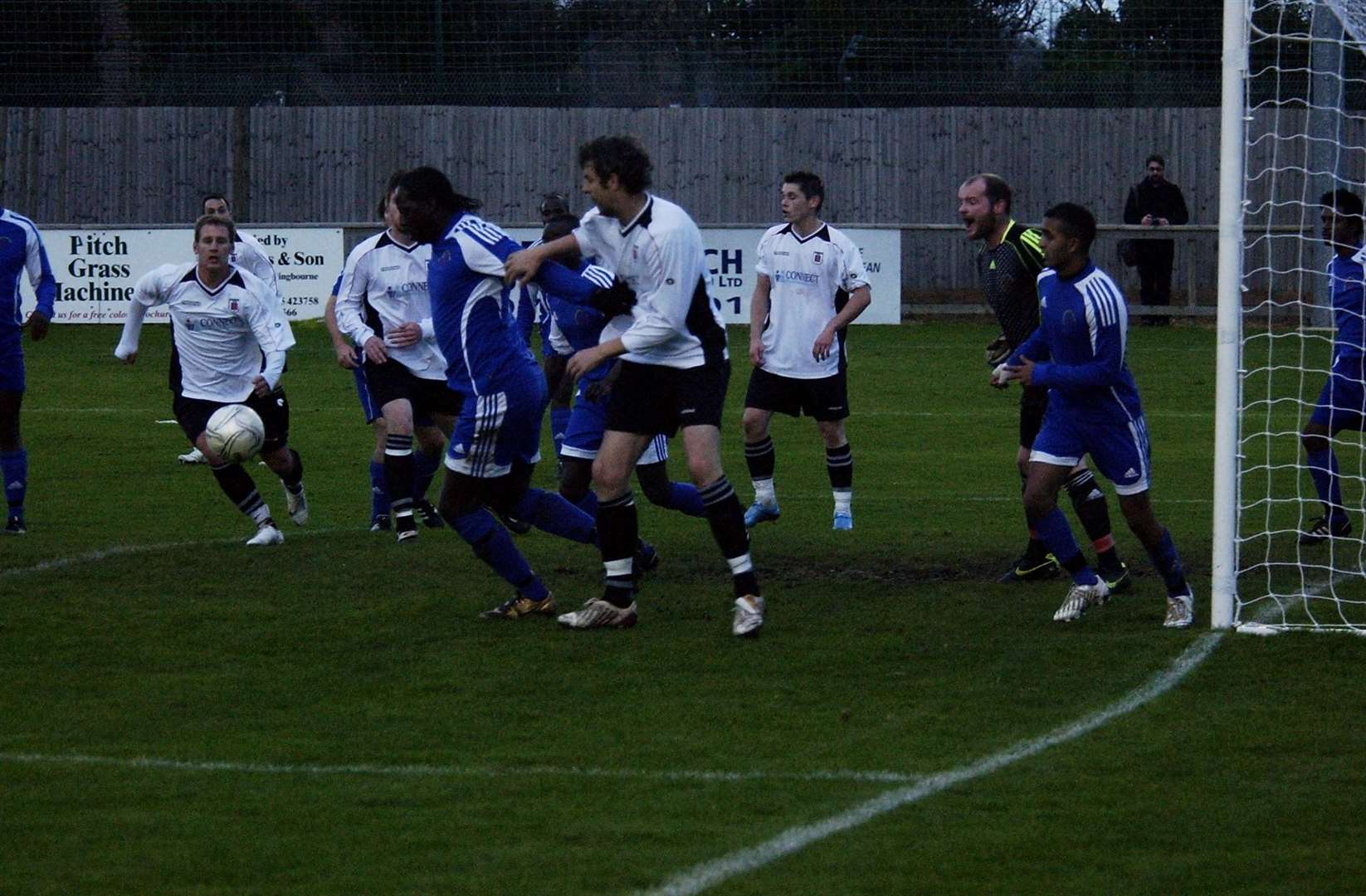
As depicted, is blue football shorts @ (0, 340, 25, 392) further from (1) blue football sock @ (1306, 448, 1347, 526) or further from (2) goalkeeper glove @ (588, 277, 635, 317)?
(1) blue football sock @ (1306, 448, 1347, 526)

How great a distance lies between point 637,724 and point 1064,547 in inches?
108

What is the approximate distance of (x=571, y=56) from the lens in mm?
28766

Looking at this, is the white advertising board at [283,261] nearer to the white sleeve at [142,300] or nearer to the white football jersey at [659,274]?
the white sleeve at [142,300]

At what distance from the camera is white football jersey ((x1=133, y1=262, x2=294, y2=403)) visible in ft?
35.7

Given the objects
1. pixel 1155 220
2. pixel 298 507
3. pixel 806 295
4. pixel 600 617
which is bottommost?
pixel 600 617

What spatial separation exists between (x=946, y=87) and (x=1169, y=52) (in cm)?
330

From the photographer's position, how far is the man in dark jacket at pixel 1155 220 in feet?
86.3

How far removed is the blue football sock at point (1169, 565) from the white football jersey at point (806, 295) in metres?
3.73

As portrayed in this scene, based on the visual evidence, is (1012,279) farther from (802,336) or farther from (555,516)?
(555,516)

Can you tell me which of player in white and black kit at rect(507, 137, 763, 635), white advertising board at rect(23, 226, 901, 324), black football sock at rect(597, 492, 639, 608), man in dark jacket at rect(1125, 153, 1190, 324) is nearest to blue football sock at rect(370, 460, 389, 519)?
player in white and black kit at rect(507, 137, 763, 635)

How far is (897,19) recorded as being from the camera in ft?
91.8

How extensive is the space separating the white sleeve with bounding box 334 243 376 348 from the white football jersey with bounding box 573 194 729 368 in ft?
11.8

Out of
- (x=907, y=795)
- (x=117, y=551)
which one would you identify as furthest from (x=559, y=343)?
(x=907, y=795)

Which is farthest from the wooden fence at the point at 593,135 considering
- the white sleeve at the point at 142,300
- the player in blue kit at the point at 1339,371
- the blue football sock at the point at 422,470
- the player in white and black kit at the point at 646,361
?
the player in white and black kit at the point at 646,361
